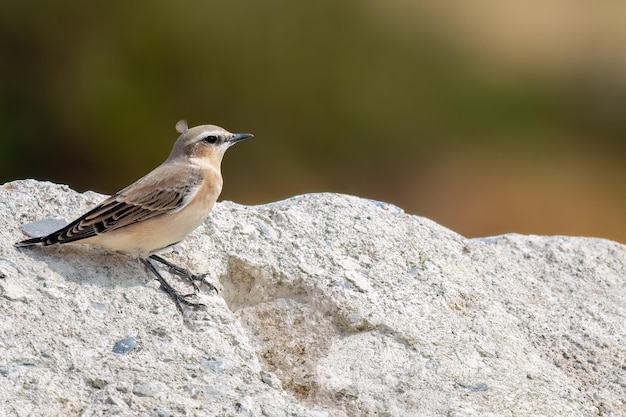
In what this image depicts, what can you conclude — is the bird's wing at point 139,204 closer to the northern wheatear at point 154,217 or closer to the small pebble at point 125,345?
the northern wheatear at point 154,217

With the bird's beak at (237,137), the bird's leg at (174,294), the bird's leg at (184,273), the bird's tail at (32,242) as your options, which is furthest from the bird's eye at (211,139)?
the bird's tail at (32,242)

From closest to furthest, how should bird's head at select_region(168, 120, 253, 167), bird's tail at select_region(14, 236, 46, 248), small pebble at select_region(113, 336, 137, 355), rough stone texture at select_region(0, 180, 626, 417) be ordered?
rough stone texture at select_region(0, 180, 626, 417) < small pebble at select_region(113, 336, 137, 355) < bird's tail at select_region(14, 236, 46, 248) < bird's head at select_region(168, 120, 253, 167)

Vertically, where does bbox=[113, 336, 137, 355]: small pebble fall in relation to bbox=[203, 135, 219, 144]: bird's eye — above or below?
below

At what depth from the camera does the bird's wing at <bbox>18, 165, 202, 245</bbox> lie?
216 inches

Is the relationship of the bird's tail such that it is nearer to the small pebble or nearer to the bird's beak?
the small pebble

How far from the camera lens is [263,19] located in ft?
47.6

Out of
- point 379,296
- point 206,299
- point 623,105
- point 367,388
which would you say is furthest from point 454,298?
point 623,105

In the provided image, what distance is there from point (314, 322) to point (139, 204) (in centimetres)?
124

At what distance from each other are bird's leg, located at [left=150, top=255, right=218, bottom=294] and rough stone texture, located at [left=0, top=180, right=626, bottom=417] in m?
0.06

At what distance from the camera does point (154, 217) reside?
582cm

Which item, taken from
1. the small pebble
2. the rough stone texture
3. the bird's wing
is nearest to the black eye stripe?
the bird's wing

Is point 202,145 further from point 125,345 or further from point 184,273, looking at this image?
point 125,345

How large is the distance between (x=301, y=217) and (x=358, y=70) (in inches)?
342

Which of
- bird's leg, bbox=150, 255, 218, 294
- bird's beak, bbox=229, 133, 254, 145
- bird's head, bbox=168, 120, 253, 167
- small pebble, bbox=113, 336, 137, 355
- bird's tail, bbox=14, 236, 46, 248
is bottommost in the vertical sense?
small pebble, bbox=113, 336, 137, 355
